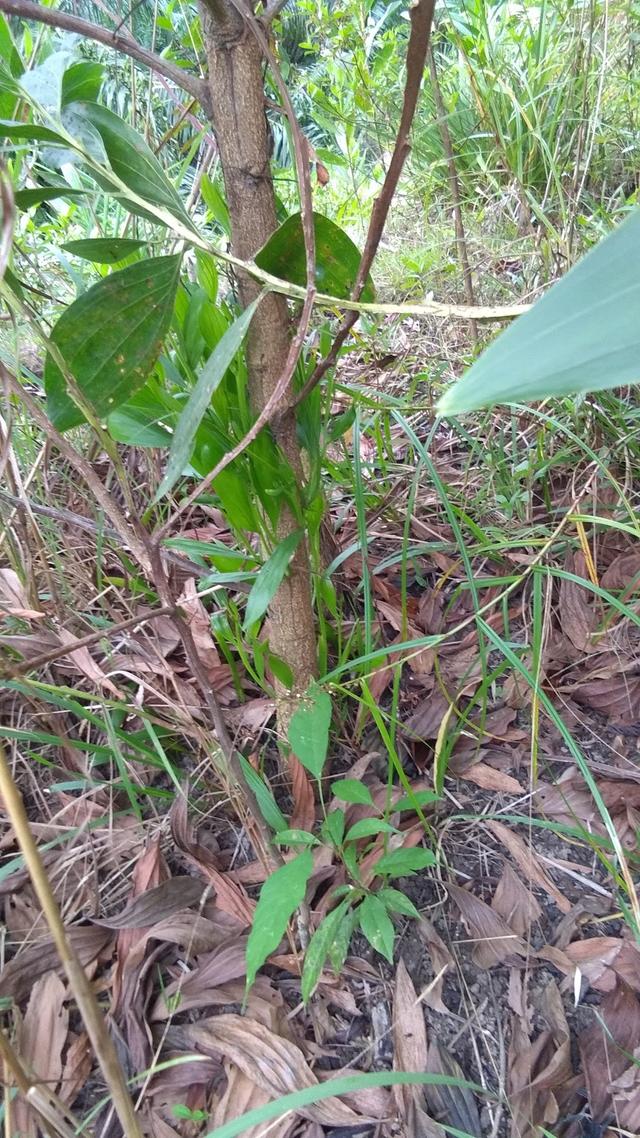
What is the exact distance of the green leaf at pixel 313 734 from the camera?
52 cm

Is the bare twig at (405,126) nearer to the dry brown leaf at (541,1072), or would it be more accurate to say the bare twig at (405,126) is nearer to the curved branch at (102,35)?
the curved branch at (102,35)

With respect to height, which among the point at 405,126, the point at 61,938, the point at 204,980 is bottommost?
the point at 204,980

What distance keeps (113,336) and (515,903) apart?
0.61 metres

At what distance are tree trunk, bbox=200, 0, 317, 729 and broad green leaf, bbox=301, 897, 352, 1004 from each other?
342mm

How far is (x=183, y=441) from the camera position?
386mm

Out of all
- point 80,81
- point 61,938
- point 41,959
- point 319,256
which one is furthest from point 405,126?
point 41,959

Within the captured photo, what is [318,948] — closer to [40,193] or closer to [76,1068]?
[76,1068]

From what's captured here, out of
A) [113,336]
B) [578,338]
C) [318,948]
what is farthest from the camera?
[318,948]

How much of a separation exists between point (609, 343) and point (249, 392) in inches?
15.8

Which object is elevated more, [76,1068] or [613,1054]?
[76,1068]

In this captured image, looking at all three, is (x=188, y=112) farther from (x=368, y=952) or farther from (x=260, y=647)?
(x=368, y=952)

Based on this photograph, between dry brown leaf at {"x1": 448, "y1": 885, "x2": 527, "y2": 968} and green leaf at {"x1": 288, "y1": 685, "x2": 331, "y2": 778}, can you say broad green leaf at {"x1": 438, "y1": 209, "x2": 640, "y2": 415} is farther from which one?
dry brown leaf at {"x1": 448, "y1": 885, "x2": 527, "y2": 968}

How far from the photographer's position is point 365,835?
0.57m

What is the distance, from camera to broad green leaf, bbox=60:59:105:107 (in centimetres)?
40
